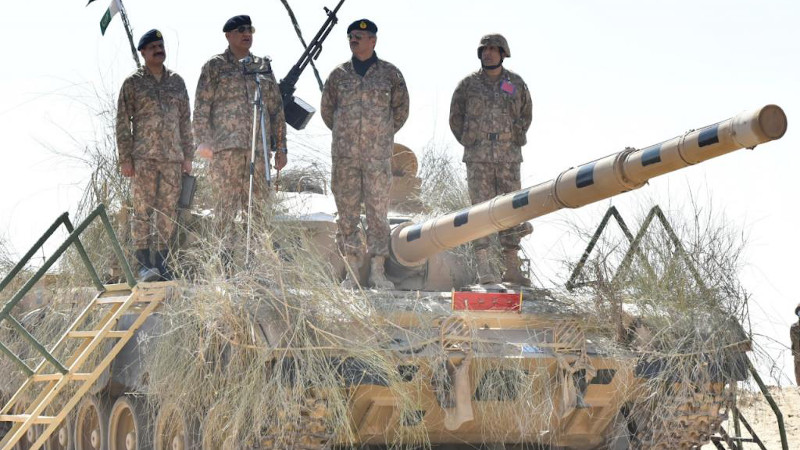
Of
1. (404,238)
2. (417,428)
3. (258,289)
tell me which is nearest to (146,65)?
(404,238)

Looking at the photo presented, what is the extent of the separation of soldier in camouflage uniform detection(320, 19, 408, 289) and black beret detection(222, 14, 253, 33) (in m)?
0.75

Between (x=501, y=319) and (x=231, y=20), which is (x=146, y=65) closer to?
(x=231, y=20)

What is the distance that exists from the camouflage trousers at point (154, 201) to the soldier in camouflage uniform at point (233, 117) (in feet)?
1.31

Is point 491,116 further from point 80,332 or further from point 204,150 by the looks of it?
point 80,332

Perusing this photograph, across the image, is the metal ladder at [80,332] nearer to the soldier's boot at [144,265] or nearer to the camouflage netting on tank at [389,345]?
the camouflage netting on tank at [389,345]

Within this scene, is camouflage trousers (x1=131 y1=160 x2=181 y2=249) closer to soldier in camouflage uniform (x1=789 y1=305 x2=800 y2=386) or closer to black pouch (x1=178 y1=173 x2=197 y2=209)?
black pouch (x1=178 y1=173 x2=197 y2=209)

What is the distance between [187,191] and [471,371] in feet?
9.68

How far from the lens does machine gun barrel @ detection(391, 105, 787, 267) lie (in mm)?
6828

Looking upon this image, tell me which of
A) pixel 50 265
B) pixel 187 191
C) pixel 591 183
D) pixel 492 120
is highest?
pixel 492 120

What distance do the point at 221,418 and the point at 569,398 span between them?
2181 millimetres

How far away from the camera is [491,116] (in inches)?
395

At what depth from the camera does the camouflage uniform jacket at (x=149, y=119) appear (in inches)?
375

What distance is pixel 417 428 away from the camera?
25.7 ft

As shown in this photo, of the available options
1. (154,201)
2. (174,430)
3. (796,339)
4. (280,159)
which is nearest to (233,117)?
(280,159)
